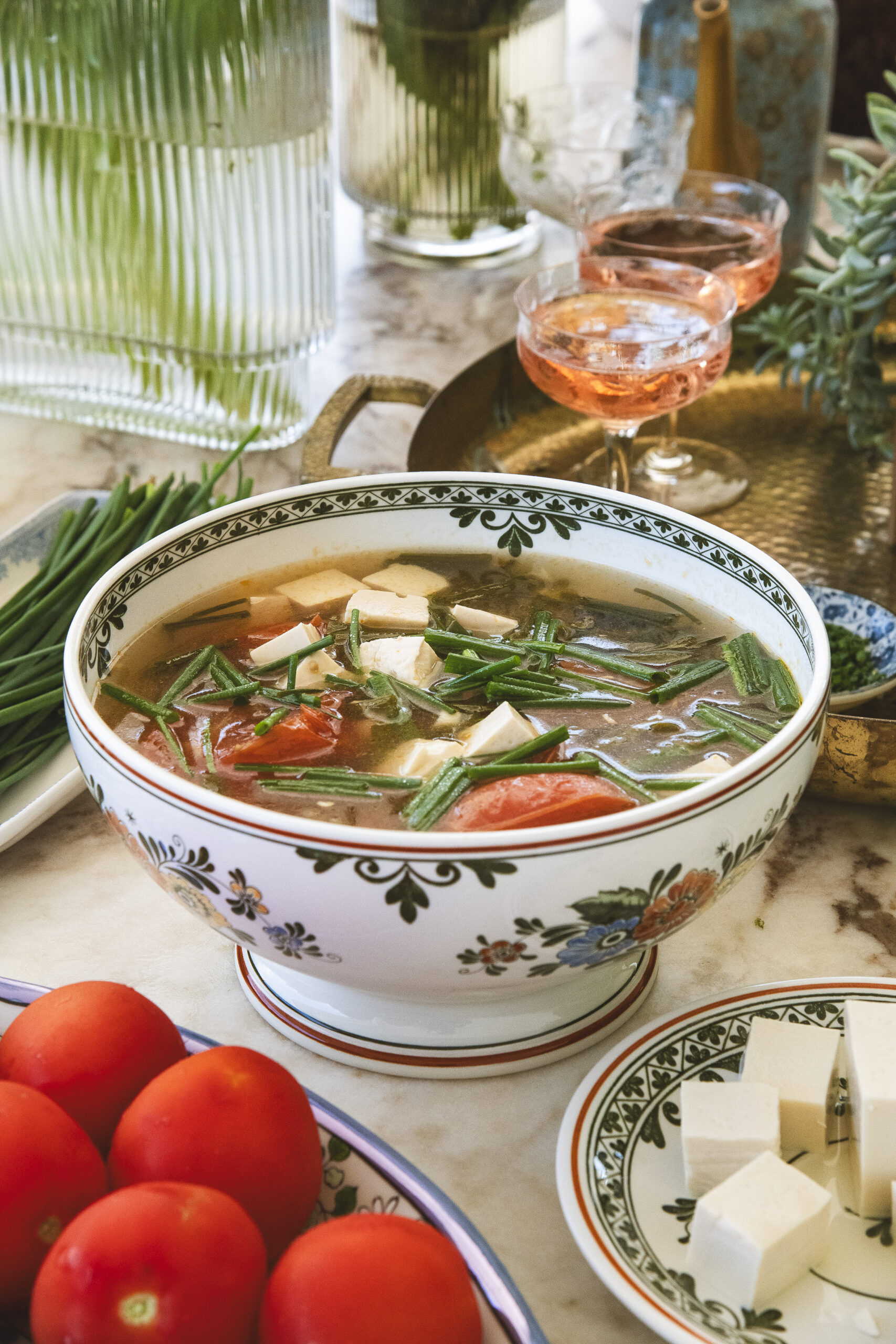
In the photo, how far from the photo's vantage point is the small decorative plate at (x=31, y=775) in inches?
40.8

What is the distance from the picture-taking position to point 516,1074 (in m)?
0.86

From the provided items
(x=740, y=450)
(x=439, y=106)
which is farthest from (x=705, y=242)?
(x=439, y=106)

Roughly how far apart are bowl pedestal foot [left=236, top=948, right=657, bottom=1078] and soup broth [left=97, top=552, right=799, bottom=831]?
12 cm

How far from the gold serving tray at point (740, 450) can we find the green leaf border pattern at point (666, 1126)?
646mm

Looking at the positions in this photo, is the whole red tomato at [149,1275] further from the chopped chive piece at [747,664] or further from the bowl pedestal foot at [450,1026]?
the chopped chive piece at [747,664]

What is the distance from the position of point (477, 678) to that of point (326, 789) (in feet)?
0.51

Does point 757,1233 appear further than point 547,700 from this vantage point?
No

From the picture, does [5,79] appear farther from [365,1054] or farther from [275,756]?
[365,1054]

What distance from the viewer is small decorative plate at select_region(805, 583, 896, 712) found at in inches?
43.3

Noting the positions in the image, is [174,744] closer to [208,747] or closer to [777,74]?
[208,747]

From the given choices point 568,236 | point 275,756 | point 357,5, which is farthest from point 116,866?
point 568,236

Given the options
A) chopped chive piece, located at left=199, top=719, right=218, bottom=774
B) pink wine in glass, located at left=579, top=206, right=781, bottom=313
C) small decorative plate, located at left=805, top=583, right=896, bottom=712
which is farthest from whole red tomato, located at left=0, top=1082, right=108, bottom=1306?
pink wine in glass, located at left=579, top=206, right=781, bottom=313

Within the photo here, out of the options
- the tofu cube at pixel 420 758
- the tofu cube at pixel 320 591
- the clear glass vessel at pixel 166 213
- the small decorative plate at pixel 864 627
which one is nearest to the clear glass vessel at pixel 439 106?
the clear glass vessel at pixel 166 213

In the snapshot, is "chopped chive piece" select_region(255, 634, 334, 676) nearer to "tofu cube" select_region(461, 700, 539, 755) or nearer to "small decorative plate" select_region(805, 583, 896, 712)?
"tofu cube" select_region(461, 700, 539, 755)
